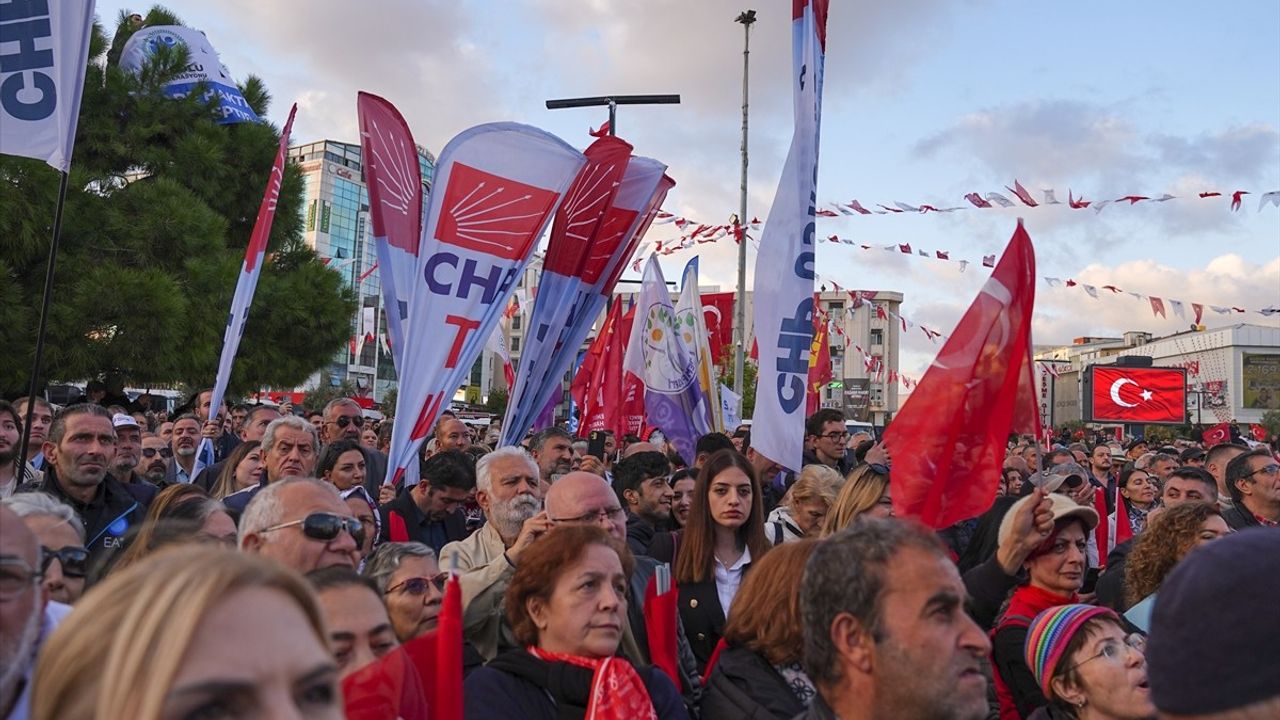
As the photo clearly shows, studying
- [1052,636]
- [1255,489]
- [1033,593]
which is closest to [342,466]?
[1033,593]

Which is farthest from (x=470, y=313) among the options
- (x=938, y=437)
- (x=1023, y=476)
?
(x=1023, y=476)

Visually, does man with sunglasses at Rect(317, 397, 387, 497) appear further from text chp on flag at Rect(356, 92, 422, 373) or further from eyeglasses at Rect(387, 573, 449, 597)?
eyeglasses at Rect(387, 573, 449, 597)

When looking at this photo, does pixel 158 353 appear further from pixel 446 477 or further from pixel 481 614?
pixel 481 614

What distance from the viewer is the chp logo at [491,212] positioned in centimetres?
642

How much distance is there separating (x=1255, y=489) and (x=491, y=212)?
17.3 feet

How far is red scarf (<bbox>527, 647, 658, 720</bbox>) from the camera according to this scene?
122 inches

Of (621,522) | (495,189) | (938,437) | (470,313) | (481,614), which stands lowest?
(481,614)

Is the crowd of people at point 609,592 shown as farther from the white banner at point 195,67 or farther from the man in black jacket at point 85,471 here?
the white banner at point 195,67

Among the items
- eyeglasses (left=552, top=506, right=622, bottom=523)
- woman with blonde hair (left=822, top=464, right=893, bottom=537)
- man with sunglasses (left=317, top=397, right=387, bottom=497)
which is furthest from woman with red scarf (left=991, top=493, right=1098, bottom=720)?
man with sunglasses (left=317, top=397, right=387, bottom=497)

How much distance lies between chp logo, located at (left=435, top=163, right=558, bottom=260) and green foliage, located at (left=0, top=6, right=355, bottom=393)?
A: 864 cm

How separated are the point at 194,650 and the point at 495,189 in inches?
214

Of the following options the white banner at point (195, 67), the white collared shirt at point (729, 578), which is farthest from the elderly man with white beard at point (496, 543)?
the white banner at point (195, 67)

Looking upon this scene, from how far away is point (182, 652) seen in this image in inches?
52.7

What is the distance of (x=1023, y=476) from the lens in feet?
31.7
